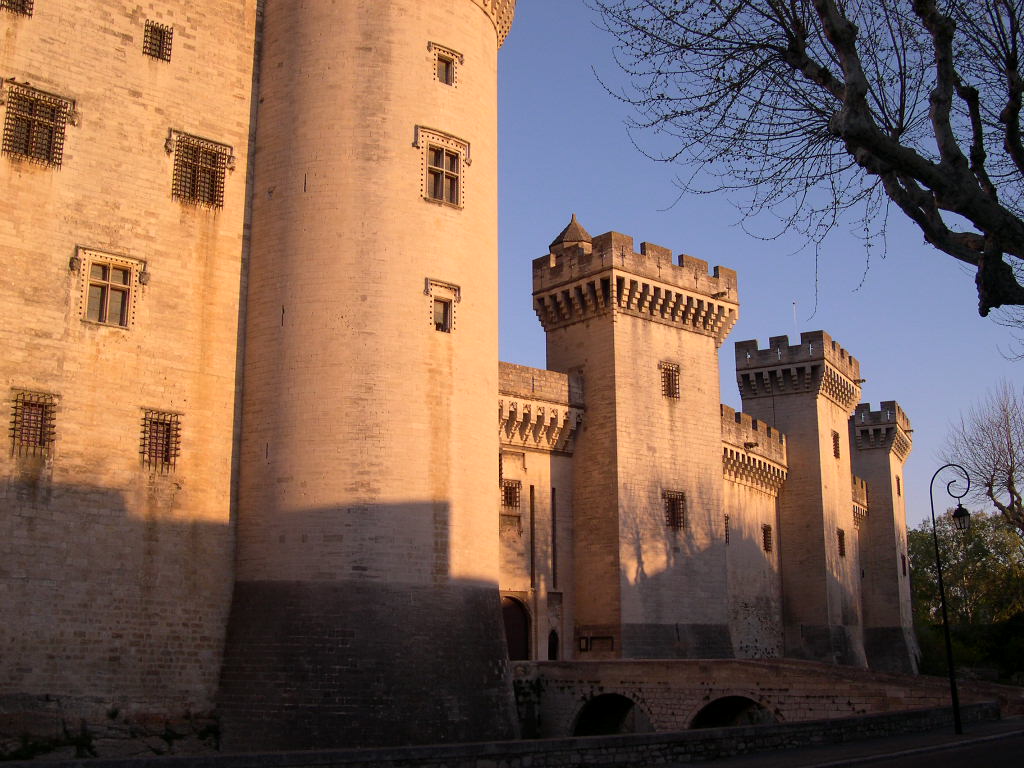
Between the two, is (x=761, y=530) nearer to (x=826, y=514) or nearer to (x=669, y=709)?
(x=826, y=514)

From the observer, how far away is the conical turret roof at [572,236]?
35.2 m

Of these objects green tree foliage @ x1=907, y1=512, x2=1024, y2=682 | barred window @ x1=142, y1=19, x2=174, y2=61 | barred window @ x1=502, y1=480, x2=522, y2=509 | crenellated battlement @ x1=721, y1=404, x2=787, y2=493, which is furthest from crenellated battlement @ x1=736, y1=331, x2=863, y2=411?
barred window @ x1=142, y1=19, x2=174, y2=61

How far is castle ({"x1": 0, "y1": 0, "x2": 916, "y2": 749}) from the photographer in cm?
2008

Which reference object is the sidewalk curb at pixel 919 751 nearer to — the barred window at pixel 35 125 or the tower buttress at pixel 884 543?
the barred window at pixel 35 125

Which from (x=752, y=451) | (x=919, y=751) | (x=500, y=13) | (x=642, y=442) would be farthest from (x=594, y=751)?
(x=752, y=451)

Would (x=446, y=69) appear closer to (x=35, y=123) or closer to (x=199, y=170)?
(x=199, y=170)

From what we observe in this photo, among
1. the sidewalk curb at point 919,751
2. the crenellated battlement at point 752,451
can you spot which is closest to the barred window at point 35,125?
the sidewalk curb at point 919,751

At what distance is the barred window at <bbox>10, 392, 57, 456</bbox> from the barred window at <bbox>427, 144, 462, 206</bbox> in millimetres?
8834

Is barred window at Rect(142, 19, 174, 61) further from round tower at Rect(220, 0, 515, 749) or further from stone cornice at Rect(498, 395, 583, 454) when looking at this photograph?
stone cornice at Rect(498, 395, 583, 454)

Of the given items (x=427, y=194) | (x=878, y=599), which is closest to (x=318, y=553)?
(x=427, y=194)

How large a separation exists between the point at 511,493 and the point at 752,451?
11.6 m

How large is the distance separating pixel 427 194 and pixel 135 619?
10.3 metres

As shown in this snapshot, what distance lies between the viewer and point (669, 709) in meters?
25.6

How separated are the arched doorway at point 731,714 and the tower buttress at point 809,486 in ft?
36.3
